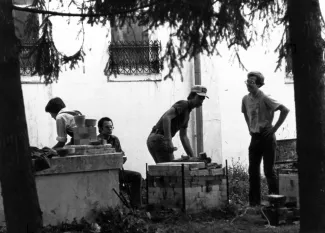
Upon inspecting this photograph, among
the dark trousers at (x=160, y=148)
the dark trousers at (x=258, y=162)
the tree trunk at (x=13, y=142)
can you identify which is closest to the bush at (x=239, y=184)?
the dark trousers at (x=258, y=162)

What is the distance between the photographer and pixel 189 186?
952 cm

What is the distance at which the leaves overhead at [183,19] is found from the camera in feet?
25.1

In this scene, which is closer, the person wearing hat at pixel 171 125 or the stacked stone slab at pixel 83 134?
the stacked stone slab at pixel 83 134

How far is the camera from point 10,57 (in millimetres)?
7008

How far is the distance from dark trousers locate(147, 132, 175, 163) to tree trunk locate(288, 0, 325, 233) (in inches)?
127

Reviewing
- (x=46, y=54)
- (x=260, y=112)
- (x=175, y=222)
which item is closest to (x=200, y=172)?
(x=175, y=222)

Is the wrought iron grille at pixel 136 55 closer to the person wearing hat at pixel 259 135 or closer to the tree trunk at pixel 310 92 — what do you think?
the person wearing hat at pixel 259 135

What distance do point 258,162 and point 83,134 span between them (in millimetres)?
2617

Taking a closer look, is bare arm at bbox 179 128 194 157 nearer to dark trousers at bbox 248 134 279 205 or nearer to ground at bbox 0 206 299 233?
dark trousers at bbox 248 134 279 205

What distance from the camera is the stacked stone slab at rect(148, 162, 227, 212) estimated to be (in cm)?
952

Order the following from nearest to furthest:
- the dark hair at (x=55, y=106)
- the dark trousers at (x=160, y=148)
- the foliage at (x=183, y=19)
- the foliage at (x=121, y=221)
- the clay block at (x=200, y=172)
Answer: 1. the foliage at (x=183, y=19)
2. the foliage at (x=121, y=221)
3. the clay block at (x=200, y=172)
4. the dark trousers at (x=160, y=148)
5. the dark hair at (x=55, y=106)

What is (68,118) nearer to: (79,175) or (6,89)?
(79,175)

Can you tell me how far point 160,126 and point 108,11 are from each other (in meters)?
3.05

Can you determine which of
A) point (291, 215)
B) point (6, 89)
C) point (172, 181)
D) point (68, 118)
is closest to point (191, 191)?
point (172, 181)
